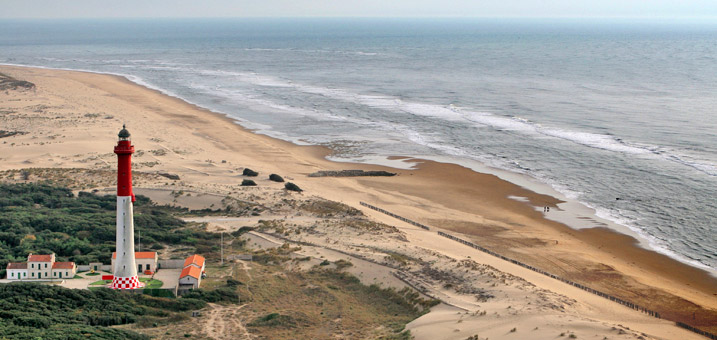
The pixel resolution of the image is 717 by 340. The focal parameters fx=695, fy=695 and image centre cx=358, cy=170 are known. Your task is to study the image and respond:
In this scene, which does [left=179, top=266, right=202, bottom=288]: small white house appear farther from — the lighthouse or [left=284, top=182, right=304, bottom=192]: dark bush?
[left=284, top=182, right=304, bottom=192]: dark bush

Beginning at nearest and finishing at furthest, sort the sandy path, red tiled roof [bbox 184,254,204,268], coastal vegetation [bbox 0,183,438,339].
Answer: coastal vegetation [bbox 0,183,438,339] < the sandy path < red tiled roof [bbox 184,254,204,268]

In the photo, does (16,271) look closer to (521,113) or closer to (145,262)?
(145,262)

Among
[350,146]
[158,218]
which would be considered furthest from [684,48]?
[158,218]

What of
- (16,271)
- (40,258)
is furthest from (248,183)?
(16,271)

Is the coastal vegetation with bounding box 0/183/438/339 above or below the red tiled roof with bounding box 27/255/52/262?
below

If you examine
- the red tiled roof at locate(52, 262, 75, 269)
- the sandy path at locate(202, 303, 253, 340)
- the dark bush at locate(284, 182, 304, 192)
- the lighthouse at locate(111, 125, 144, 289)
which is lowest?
the sandy path at locate(202, 303, 253, 340)

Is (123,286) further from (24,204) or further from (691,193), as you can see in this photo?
(691,193)

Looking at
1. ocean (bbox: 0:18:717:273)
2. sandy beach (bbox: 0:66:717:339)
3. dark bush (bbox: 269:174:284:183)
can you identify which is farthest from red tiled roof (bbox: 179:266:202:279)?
ocean (bbox: 0:18:717:273)

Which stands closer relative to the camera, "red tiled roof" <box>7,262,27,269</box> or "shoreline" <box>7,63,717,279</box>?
"red tiled roof" <box>7,262,27,269</box>
